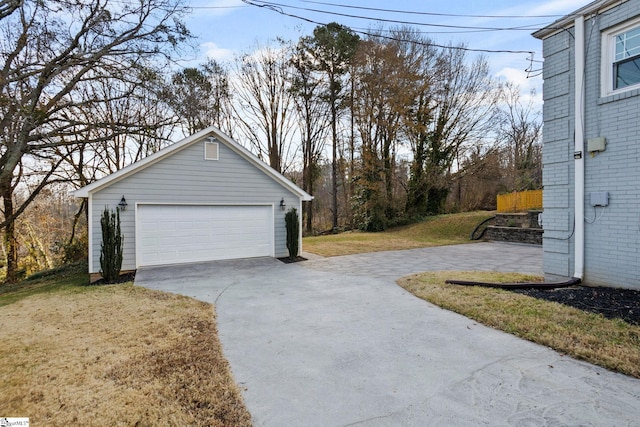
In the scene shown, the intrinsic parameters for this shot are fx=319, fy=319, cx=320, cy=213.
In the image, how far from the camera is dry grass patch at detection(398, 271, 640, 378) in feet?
10.3

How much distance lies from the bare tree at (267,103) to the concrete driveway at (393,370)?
1722cm

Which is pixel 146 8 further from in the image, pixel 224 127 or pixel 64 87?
pixel 224 127

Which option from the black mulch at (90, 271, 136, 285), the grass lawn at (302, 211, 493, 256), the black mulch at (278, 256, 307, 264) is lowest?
the black mulch at (90, 271, 136, 285)

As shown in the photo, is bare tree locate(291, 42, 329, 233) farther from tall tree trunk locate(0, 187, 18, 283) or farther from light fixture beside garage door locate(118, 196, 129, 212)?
tall tree trunk locate(0, 187, 18, 283)

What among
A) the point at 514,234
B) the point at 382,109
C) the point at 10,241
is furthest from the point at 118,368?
the point at 382,109

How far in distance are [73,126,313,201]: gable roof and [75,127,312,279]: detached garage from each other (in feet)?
0.08

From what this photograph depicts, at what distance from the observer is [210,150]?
32.4 feet

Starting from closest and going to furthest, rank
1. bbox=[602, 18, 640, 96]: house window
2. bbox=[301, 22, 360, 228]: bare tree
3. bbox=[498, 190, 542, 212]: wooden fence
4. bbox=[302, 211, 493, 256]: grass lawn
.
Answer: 1. bbox=[602, 18, 640, 96]: house window
2. bbox=[302, 211, 493, 256]: grass lawn
3. bbox=[498, 190, 542, 212]: wooden fence
4. bbox=[301, 22, 360, 228]: bare tree

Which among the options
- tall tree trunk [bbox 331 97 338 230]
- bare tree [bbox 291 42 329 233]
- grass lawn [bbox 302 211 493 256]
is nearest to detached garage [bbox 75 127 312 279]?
grass lawn [bbox 302 211 493 256]

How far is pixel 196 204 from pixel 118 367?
6.96 metres

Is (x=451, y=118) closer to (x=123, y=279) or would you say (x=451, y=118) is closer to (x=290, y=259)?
(x=290, y=259)

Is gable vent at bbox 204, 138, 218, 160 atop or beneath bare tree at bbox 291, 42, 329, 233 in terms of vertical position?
beneath

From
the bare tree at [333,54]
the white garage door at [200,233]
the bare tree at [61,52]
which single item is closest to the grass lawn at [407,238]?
the white garage door at [200,233]

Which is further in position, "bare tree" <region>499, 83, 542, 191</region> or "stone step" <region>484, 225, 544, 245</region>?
"bare tree" <region>499, 83, 542, 191</region>
